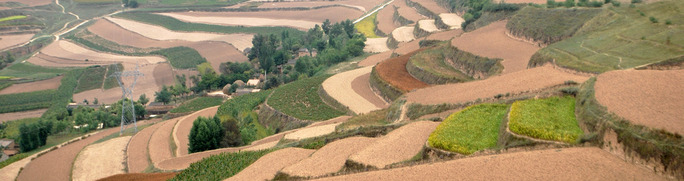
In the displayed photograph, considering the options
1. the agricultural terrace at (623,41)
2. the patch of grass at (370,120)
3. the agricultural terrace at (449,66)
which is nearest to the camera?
Result: the agricultural terrace at (623,41)

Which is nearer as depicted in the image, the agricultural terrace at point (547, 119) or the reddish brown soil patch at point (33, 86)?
the agricultural terrace at point (547, 119)

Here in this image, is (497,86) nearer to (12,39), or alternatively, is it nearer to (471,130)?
(471,130)

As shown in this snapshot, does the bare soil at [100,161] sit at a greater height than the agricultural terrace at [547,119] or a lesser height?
lesser

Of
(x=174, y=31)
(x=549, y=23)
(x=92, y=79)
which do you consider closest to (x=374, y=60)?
(x=549, y=23)

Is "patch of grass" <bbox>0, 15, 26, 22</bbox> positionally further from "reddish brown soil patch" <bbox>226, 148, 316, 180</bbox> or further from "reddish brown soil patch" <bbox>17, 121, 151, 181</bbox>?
"reddish brown soil patch" <bbox>226, 148, 316, 180</bbox>

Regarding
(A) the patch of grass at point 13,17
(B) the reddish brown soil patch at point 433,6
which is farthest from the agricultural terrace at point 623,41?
(A) the patch of grass at point 13,17

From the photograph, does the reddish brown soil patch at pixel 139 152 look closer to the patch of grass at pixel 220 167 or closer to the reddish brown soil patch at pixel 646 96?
the patch of grass at pixel 220 167
